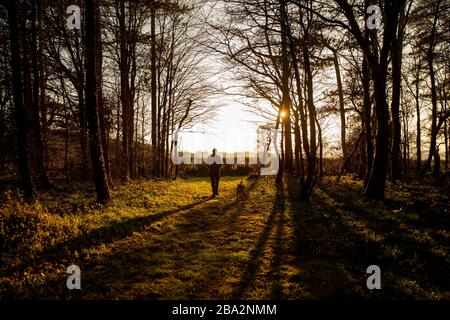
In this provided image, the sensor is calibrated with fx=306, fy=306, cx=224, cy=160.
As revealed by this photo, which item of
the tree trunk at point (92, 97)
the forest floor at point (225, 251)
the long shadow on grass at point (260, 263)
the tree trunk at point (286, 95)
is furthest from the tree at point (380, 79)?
the tree trunk at point (92, 97)

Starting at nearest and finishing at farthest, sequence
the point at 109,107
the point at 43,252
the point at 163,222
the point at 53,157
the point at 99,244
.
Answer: the point at 43,252
the point at 99,244
the point at 163,222
the point at 109,107
the point at 53,157

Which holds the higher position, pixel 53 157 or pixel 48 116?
pixel 48 116

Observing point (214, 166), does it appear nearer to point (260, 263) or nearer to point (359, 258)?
point (260, 263)

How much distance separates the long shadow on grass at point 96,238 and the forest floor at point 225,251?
2 centimetres

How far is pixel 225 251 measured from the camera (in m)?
6.72

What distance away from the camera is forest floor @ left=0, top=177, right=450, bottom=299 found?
475 cm

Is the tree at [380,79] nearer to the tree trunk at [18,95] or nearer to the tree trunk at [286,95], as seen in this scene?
the tree trunk at [286,95]

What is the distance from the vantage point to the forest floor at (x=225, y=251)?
15.6 ft

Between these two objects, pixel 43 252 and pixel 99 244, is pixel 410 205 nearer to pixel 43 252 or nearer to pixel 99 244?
pixel 99 244

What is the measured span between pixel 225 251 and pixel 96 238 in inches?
120

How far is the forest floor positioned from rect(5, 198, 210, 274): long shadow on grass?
2cm

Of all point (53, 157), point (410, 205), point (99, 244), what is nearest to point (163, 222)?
point (99, 244)
